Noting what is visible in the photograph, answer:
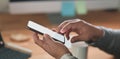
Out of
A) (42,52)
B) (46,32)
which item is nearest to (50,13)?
(42,52)

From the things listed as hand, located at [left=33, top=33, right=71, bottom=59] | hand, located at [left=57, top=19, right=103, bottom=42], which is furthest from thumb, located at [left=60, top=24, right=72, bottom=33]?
hand, located at [left=33, top=33, right=71, bottom=59]

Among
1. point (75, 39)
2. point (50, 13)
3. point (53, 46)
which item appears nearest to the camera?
point (53, 46)

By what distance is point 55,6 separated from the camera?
1136mm

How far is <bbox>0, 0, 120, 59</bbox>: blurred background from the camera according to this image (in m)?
1.09

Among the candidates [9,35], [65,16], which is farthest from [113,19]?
[9,35]

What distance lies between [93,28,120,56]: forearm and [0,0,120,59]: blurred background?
245 millimetres

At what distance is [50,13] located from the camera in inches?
47.9

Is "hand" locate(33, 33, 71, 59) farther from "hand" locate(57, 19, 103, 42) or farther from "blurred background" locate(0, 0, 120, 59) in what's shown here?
"blurred background" locate(0, 0, 120, 59)

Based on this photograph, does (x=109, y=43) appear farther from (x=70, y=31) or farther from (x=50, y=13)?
(x=50, y=13)

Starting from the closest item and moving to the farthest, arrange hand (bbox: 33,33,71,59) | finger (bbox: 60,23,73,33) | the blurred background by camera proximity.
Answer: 1. hand (bbox: 33,33,71,59)
2. finger (bbox: 60,23,73,33)
3. the blurred background

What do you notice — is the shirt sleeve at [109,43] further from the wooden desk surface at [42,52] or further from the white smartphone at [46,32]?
the white smartphone at [46,32]

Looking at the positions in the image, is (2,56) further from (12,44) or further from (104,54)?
(104,54)

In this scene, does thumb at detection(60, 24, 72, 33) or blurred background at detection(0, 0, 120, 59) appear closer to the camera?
thumb at detection(60, 24, 72, 33)

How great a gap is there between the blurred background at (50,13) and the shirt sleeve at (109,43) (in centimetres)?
25
